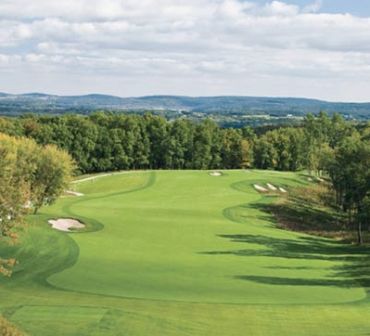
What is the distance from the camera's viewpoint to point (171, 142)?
126312 mm

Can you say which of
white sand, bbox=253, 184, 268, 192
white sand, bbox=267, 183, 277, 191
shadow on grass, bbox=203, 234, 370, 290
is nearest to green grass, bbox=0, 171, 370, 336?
shadow on grass, bbox=203, 234, 370, 290

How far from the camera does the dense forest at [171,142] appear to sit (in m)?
115

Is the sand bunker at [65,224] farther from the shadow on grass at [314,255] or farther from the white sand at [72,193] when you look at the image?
the white sand at [72,193]

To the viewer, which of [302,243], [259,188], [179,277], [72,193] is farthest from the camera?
[259,188]

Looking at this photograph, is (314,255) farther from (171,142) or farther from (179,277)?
(171,142)

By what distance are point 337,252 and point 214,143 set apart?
83.1m

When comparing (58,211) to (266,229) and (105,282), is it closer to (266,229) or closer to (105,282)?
(266,229)

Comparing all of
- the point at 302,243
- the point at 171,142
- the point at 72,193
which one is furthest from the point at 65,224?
the point at 171,142

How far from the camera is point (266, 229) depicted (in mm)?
60375

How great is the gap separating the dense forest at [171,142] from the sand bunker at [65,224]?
60240 mm

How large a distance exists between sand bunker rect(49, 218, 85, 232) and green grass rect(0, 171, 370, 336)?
3.21 feet

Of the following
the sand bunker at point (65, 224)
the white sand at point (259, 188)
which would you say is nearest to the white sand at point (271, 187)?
the white sand at point (259, 188)

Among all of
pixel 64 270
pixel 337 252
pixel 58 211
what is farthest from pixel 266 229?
pixel 64 270

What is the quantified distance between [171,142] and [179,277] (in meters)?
90.9
